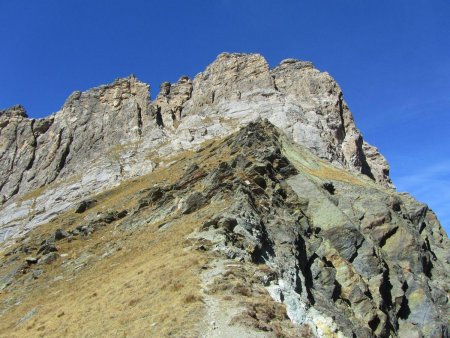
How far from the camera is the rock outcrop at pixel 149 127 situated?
363ft

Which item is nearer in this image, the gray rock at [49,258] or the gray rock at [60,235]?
the gray rock at [49,258]

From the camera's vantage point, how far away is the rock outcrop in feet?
363

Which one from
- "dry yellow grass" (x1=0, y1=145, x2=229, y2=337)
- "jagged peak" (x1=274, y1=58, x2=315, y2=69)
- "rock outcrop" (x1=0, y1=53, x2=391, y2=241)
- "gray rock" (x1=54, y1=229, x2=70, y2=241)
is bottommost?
"dry yellow grass" (x1=0, y1=145, x2=229, y2=337)

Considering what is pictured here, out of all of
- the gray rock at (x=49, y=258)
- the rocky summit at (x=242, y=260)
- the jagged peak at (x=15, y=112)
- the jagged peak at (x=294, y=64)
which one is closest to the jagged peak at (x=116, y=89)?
the jagged peak at (x=15, y=112)

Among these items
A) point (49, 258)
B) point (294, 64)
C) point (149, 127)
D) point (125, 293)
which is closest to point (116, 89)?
point (149, 127)

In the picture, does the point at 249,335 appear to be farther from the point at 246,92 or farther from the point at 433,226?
the point at 246,92

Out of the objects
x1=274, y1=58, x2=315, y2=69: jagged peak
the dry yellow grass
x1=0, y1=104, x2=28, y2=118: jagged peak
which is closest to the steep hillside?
the dry yellow grass

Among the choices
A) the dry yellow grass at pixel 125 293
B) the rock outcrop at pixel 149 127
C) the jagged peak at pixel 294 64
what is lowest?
the dry yellow grass at pixel 125 293

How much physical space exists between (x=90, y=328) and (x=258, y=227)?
1381 centimetres

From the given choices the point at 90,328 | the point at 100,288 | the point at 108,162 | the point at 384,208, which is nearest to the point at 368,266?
the point at 384,208

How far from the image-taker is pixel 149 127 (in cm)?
13350

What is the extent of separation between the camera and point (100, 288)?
29016 millimetres

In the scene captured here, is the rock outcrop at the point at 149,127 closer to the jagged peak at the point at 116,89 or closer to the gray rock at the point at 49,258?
the jagged peak at the point at 116,89

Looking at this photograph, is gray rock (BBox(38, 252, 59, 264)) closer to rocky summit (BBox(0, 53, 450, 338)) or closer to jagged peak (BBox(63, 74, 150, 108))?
rocky summit (BBox(0, 53, 450, 338))
